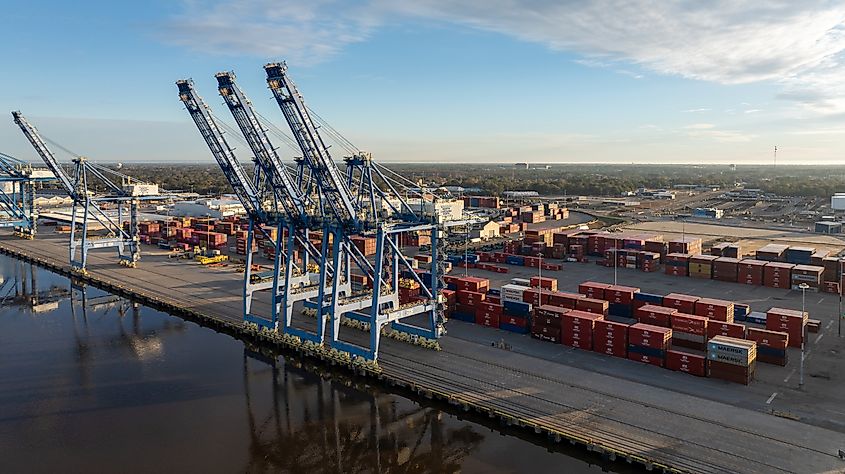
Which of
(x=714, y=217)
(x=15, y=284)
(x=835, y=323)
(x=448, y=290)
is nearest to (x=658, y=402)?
(x=448, y=290)

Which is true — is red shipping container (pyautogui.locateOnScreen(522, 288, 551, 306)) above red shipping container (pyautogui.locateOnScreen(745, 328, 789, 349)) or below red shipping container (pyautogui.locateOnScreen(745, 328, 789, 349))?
above

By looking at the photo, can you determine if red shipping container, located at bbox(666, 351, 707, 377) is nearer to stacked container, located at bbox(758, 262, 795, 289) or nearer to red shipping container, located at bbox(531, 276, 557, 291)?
red shipping container, located at bbox(531, 276, 557, 291)

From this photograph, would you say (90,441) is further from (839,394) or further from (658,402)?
(839,394)

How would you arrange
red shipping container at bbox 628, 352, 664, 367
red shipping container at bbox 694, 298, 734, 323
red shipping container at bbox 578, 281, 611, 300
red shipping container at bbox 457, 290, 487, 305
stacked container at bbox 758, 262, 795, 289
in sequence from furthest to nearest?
1. stacked container at bbox 758, 262, 795, 289
2. red shipping container at bbox 578, 281, 611, 300
3. red shipping container at bbox 457, 290, 487, 305
4. red shipping container at bbox 694, 298, 734, 323
5. red shipping container at bbox 628, 352, 664, 367

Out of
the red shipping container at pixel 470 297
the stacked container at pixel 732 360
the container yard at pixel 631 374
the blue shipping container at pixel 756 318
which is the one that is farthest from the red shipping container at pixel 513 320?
the blue shipping container at pixel 756 318

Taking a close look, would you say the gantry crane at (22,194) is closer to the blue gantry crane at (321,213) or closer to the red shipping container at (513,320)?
the blue gantry crane at (321,213)

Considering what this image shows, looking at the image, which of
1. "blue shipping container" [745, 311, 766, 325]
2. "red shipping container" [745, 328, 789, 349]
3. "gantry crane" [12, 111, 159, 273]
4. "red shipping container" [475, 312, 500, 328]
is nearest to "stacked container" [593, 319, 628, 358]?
"red shipping container" [475, 312, 500, 328]

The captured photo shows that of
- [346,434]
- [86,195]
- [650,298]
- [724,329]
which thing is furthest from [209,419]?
[86,195]

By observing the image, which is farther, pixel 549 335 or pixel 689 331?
pixel 549 335

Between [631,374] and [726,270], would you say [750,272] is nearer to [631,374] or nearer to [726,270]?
[726,270]
